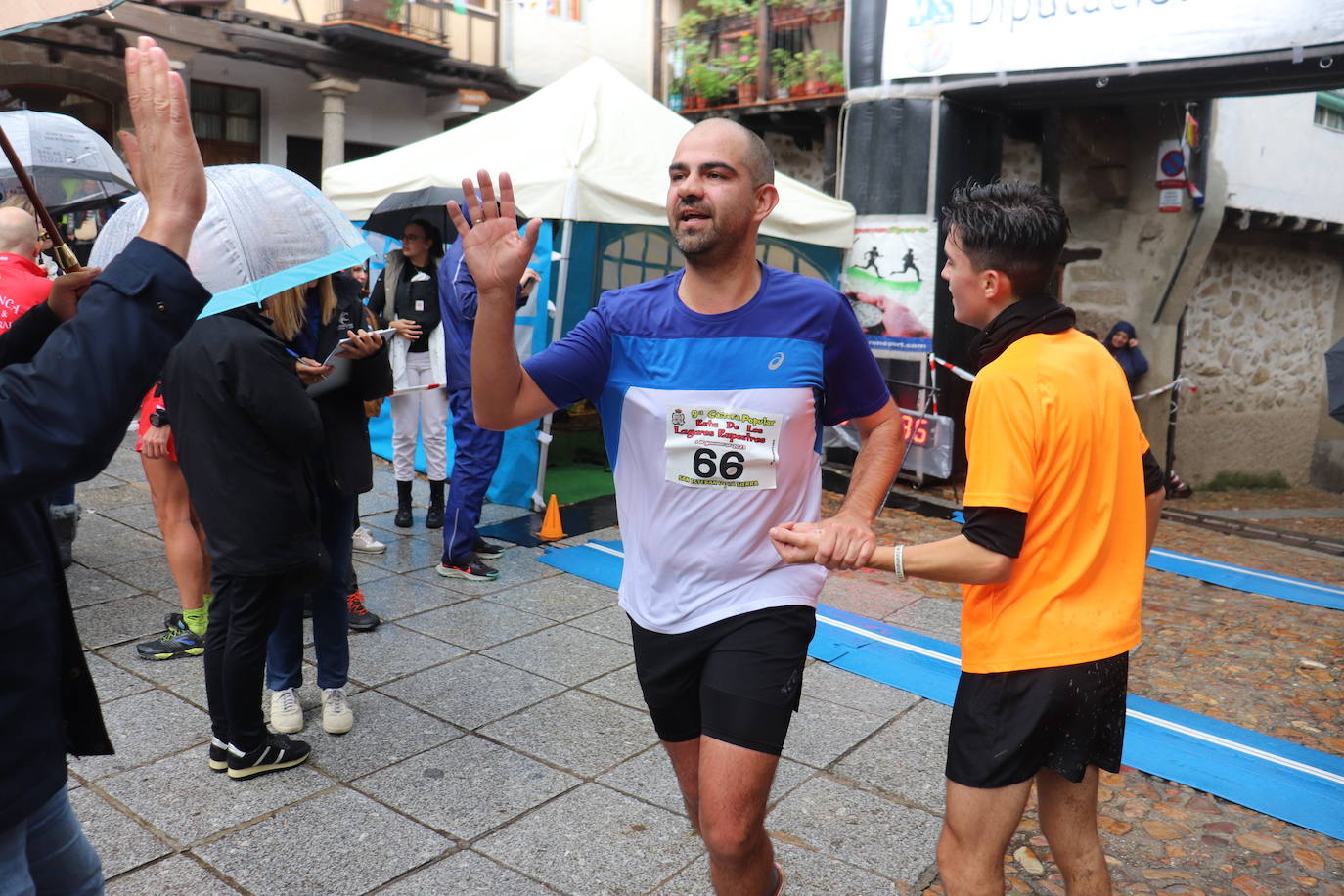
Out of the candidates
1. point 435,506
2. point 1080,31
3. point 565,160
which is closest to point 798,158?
point 1080,31

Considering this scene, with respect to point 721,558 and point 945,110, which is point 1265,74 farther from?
point 721,558

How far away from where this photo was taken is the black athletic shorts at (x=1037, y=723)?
85.4 inches

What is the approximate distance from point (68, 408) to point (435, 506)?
5.89 metres

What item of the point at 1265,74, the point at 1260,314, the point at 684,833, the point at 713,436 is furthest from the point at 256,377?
the point at 1260,314

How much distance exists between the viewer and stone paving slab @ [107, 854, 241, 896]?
2766mm

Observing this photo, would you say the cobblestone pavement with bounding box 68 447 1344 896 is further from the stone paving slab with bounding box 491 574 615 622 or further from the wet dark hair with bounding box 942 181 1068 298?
the wet dark hair with bounding box 942 181 1068 298

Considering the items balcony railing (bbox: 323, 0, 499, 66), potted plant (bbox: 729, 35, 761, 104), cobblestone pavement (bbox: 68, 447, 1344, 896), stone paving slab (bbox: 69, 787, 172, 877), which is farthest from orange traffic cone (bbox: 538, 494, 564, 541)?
balcony railing (bbox: 323, 0, 499, 66)

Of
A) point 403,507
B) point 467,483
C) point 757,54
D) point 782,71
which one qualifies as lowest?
point 403,507

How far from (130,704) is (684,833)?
231cm

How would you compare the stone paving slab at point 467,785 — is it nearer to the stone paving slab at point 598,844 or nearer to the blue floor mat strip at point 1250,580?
the stone paving slab at point 598,844

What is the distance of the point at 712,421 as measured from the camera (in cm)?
242

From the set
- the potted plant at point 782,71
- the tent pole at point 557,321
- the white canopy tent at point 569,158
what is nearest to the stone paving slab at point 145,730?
the tent pole at point 557,321

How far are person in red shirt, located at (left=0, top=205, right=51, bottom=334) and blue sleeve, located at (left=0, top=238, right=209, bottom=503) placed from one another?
3.63 m

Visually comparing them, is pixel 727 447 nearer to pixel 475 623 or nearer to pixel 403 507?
pixel 475 623
